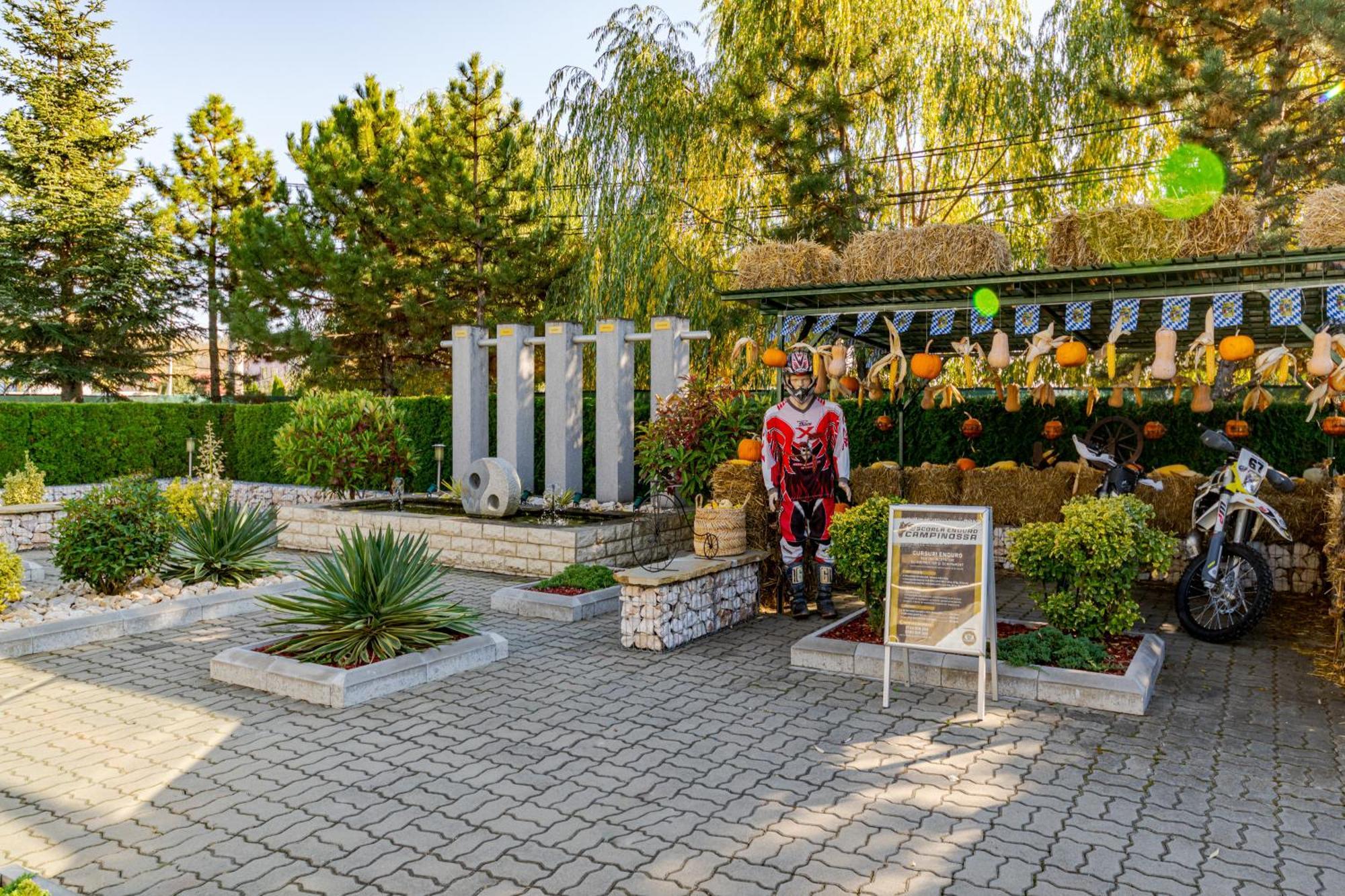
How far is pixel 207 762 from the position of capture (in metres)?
5.00

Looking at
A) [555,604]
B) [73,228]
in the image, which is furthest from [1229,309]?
[73,228]

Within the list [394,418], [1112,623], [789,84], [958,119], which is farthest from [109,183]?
[1112,623]

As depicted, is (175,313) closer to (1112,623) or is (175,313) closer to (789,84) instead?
(789,84)

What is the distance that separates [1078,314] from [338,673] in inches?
292

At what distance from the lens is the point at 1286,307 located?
25.7 feet

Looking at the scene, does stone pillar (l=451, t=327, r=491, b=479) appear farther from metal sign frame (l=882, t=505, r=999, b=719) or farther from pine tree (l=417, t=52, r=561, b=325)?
metal sign frame (l=882, t=505, r=999, b=719)

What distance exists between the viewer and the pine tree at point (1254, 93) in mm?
12805

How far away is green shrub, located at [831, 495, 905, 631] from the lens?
665 cm

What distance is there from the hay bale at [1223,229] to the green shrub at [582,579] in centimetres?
619

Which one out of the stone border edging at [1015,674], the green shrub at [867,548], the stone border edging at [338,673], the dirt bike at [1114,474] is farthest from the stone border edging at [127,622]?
the dirt bike at [1114,474]

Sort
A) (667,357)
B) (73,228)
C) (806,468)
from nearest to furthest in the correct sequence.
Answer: (806,468)
(667,357)
(73,228)

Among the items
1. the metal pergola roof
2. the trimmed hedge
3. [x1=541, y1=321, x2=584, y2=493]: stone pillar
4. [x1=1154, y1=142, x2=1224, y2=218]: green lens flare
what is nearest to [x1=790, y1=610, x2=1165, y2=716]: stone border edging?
the metal pergola roof

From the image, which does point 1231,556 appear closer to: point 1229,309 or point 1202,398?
point 1229,309

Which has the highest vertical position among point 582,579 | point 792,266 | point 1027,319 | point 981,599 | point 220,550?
point 792,266
